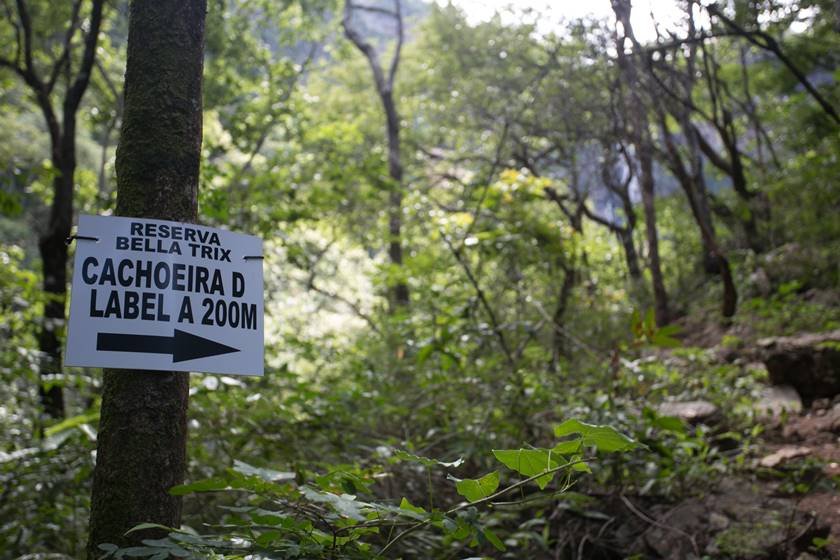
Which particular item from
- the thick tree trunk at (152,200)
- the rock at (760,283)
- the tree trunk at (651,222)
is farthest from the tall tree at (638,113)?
the thick tree trunk at (152,200)

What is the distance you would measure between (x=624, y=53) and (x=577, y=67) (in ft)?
7.86

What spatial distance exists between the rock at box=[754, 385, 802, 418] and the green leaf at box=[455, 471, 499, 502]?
14.4 feet

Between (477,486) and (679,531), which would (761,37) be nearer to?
(679,531)

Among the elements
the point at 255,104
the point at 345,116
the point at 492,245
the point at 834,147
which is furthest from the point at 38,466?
the point at 345,116

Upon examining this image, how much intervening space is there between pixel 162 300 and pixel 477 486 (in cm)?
94

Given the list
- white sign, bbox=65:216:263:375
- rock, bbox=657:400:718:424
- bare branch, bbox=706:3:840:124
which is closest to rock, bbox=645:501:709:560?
rock, bbox=657:400:718:424

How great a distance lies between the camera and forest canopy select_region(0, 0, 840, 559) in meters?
1.88

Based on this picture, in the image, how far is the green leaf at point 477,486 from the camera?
1.53m

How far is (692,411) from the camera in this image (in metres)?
5.19

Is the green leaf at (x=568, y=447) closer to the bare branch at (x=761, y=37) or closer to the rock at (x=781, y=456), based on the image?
the rock at (x=781, y=456)

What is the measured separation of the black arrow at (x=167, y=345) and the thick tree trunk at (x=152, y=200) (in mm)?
74

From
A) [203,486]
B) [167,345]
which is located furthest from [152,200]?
[203,486]

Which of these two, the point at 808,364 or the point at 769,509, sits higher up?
the point at 808,364

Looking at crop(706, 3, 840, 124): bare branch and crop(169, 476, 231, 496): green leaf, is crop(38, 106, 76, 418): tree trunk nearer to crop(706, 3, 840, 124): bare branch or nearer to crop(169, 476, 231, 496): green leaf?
crop(169, 476, 231, 496): green leaf
